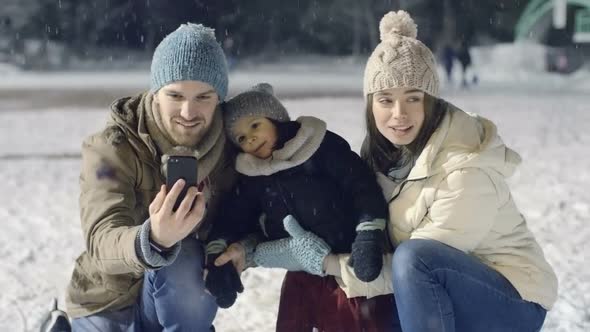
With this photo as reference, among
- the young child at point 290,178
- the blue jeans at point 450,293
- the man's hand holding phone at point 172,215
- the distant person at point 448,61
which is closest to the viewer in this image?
the man's hand holding phone at point 172,215

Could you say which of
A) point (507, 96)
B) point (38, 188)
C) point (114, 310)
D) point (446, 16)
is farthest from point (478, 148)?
point (446, 16)

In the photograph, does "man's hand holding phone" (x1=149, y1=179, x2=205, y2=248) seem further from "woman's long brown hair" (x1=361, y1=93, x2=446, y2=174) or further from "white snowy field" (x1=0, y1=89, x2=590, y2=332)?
"white snowy field" (x1=0, y1=89, x2=590, y2=332)

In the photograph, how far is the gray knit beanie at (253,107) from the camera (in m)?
2.66

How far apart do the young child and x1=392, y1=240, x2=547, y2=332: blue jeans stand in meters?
0.24

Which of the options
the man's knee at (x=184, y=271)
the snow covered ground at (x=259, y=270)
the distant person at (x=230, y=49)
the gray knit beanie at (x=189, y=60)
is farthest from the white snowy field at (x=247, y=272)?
the distant person at (x=230, y=49)

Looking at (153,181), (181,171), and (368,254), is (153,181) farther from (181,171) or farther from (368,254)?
(368,254)

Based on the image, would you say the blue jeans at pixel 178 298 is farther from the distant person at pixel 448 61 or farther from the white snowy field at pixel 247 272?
the distant person at pixel 448 61

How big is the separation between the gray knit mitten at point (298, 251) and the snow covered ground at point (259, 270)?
986mm

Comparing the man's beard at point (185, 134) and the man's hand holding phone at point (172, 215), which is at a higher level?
the man's beard at point (185, 134)

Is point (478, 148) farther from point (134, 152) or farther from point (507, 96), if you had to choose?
point (507, 96)

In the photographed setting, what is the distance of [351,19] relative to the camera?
3083 centimetres

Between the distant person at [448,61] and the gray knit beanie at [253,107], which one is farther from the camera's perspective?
the distant person at [448,61]

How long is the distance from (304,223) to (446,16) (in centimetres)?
2718

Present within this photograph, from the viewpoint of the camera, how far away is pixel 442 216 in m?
2.44
